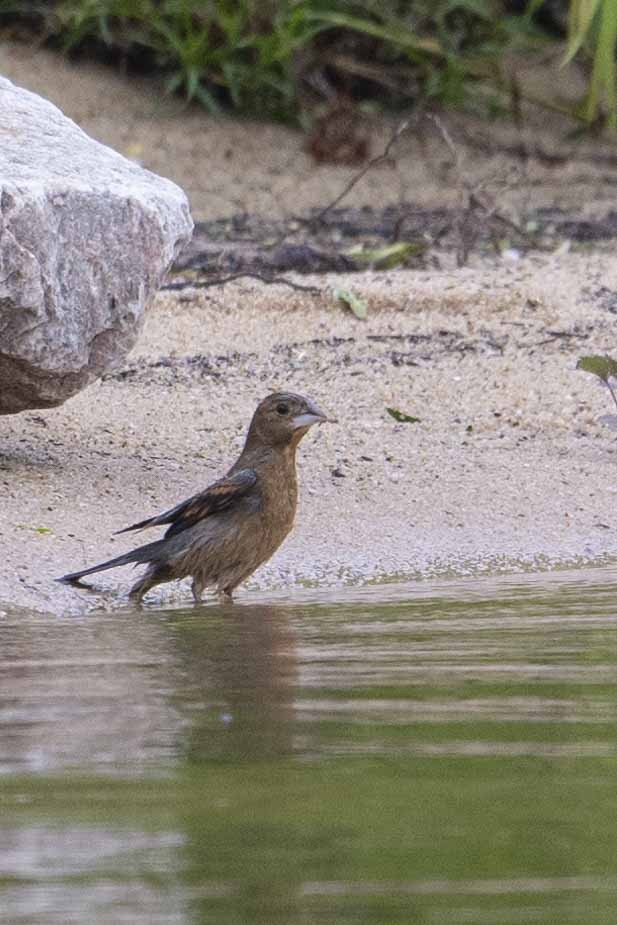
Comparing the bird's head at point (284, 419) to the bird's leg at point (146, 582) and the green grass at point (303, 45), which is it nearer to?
the bird's leg at point (146, 582)

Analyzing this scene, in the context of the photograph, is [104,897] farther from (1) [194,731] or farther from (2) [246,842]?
(1) [194,731]

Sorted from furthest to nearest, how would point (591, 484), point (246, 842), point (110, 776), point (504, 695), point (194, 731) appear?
point (591, 484) → point (504, 695) → point (194, 731) → point (110, 776) → point (246, 842)

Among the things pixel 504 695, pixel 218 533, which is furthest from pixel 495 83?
pixel 504 695

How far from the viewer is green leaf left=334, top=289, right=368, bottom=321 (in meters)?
8.51

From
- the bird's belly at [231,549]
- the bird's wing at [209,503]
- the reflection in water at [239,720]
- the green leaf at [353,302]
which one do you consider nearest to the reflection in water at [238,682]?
the reflection in water at [239,720]

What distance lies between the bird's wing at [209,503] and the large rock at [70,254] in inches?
23.0

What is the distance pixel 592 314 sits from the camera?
848cm

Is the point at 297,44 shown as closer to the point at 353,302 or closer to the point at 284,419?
the point at 353,302

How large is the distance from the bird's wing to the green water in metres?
0.62

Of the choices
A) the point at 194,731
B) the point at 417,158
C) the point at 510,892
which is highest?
the point at 510,892

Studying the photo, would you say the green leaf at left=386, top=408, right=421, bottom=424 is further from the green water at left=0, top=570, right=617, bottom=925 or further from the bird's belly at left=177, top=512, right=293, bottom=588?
the green water at left=0, top=570, right=617, bottom=925

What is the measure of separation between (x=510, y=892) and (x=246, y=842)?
0.42m

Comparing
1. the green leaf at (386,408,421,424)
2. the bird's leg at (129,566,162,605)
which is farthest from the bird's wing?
the green leaf at (386,408,421,424)

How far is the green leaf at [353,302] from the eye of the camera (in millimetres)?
8508
